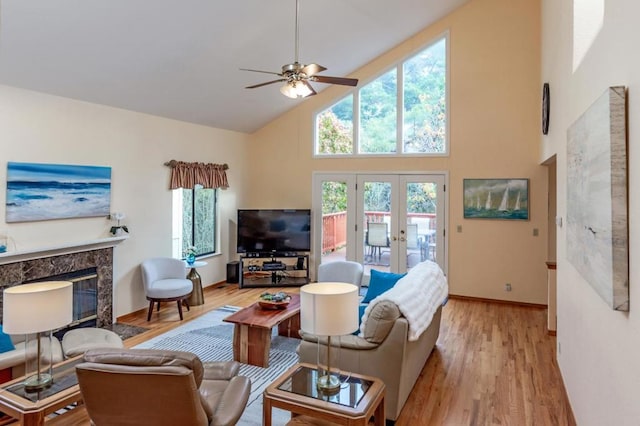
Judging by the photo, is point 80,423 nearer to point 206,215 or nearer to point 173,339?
point 173,339

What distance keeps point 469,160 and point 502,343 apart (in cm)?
305

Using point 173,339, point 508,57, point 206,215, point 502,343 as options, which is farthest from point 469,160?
point 173,339

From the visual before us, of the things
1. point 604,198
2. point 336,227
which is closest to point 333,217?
point 336,227

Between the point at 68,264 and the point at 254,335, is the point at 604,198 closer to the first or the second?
the point at 254,335

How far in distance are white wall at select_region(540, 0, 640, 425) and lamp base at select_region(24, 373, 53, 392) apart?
3.12m

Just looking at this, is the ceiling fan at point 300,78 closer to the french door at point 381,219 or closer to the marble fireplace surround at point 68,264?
the marble fireplace surround at point 68,264

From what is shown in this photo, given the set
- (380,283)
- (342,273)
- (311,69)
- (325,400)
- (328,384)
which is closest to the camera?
(325,400)

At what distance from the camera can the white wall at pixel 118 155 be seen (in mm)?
4316

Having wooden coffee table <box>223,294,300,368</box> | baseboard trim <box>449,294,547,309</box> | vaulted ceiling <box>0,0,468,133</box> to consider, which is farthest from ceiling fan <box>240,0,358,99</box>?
baseboard trim <box>449,294,547,309</box>

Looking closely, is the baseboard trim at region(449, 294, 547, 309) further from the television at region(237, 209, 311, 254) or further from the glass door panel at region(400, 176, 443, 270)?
the television at region(237, 209, 311, 254)

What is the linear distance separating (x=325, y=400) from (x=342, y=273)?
3208 mm

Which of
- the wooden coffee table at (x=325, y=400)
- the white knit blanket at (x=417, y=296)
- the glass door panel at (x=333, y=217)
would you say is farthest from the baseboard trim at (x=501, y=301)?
the wooden coffee table at (x=325, y=400)

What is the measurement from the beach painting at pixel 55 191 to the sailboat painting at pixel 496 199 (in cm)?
531

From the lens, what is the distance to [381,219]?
7348 mm
